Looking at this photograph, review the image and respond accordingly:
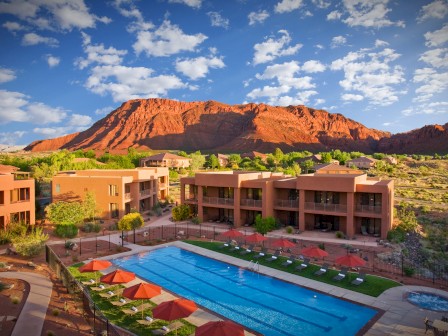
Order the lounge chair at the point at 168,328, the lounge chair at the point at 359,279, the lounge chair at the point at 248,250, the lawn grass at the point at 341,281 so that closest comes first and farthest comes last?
the lounge chair at the point at 168,328 < the lawn grass at the point at 341,281 < the lounge chair at the point at 359,279 < the lounge chair at the point at 248,250

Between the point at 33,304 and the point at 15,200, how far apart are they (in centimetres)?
1751

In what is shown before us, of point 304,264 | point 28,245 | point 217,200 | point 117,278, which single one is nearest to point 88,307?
point 117,278

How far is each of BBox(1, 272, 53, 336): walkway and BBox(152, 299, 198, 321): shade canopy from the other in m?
4.43

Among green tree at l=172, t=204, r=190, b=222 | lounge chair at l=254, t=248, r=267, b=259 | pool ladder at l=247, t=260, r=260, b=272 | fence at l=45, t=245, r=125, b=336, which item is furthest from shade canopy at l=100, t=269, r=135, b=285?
green tree at l=172, t=204, r=190, b=222

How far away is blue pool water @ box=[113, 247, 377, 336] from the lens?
14.9m

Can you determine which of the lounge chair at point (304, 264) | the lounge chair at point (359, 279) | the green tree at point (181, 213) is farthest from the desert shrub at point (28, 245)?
the lounge chair at point (359, 279)

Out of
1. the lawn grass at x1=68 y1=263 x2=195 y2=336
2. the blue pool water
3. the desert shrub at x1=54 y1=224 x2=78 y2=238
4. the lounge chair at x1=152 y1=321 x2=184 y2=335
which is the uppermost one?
the desert shrub at x1=54 y1=224 x2=78 y2=238

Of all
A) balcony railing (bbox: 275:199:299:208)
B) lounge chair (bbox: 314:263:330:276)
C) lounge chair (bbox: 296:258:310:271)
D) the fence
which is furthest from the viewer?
balcony railing (bbox: 275:199:299:208)

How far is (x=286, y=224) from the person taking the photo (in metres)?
34.6

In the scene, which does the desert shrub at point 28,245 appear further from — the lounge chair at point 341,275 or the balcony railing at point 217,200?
the lounge chair at point 341,275

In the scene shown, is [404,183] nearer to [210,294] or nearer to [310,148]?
[210,294]

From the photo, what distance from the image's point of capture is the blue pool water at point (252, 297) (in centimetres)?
1495

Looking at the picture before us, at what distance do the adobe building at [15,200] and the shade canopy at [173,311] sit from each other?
2131cm

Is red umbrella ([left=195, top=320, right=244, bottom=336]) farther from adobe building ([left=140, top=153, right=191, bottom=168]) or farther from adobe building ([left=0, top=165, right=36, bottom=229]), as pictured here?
adobe building ([left=140, top=153, right=191, bottom=168])
